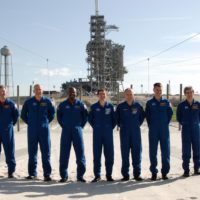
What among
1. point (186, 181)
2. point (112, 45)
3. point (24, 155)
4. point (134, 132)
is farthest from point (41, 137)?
point (112, 45)

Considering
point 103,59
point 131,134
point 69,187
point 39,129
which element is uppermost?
point 103,59

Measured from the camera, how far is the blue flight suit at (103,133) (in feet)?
25.2

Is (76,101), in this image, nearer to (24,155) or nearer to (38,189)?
(38,189)

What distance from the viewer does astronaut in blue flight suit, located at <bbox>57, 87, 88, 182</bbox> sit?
7.65 meters

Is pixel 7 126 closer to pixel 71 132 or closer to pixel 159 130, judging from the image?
pixel 71 132

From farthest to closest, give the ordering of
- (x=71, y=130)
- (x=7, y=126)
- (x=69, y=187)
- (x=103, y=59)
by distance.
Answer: (x=103, y=59)
(x=7, y=126)
(x=71, y=130)
(x=69, y=187)

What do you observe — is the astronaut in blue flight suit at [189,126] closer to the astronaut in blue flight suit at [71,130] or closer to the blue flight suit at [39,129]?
the astronaut in blue flight suit at [71,130]

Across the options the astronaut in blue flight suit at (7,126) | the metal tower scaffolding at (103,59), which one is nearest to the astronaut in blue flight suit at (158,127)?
the astronaut in blue flight suit at (7,126)

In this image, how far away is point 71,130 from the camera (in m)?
7.67

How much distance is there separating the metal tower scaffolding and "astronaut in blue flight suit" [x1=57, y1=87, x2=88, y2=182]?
60830 millimetres

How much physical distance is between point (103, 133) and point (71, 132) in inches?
22.8

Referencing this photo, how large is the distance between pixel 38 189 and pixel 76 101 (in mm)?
1751

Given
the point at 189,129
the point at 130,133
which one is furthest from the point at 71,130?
the point at 189,129

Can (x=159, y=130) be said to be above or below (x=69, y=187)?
above
